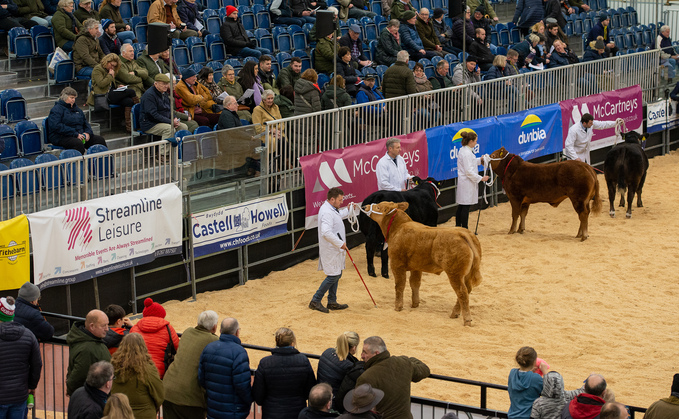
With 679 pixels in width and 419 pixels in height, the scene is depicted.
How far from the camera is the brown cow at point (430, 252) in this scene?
1205 cm

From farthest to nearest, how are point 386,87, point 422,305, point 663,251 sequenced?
1. point 386,87
2. point 663,251
3. point 422,305

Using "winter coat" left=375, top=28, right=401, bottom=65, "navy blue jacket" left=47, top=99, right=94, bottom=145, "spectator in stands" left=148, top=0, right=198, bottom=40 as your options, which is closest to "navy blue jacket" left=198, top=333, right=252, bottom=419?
"navy blue jacket" left=47, top=99, right=94, bottom=145

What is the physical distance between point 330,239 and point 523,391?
5114mm

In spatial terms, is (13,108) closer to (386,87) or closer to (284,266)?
(284,266)

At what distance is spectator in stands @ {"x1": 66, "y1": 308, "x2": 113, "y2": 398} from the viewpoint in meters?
7.81

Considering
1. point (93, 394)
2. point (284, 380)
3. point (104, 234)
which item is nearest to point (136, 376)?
point (93, 394)

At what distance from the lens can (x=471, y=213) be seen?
59.9 ft

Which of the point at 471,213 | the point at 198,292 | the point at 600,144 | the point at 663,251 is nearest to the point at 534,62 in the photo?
the point at 600,144

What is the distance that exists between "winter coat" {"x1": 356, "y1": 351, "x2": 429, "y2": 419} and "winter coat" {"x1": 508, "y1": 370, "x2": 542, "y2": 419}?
2.78 ft

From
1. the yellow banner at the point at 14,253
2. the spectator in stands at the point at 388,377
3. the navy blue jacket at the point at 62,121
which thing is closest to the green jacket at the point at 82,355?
the spectator in stands at the point at 388,377

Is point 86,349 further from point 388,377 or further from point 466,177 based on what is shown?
point 466,177

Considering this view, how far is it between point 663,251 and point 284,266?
6.41 m

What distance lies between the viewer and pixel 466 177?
1564 centimetres

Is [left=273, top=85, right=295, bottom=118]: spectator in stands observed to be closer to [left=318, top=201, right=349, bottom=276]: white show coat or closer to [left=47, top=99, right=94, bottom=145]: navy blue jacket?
[left=47, top=99, right=94, bottom=145]: navy blue jacket
